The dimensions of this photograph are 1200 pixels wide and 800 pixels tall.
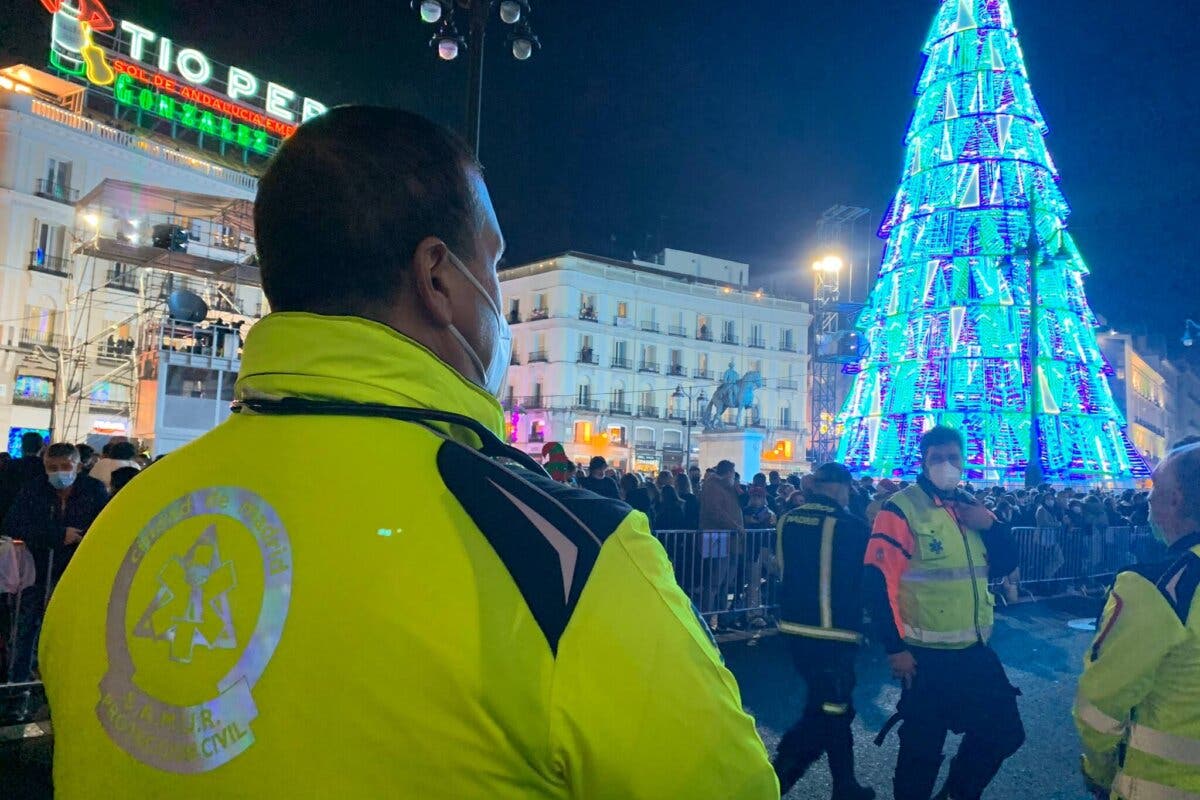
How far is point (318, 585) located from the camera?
0.89 meters

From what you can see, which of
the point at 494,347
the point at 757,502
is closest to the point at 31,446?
the point at 757,502

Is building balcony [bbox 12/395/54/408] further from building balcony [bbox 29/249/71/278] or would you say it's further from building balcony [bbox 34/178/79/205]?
building balcony [bbox 34/178/79/205]

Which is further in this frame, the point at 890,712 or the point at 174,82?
the point at 174,82

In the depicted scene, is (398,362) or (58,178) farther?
(58,178)

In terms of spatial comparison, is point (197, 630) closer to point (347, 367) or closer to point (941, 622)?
point (347, 367)

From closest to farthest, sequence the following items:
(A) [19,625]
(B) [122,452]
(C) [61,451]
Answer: (A) [19,625]
(C) [61,451]
(B) [122,452]

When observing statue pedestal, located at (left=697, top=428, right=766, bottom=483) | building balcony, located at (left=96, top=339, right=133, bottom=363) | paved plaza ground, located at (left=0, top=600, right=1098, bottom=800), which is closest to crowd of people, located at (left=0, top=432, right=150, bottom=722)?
paved plaza ground, located at (left=0, top=600, right=1098, bottom=800)

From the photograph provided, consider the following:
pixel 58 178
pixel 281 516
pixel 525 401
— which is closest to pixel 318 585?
pixel 281 516

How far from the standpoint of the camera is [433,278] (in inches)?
45.3

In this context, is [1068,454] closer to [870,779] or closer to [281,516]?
[870,779]

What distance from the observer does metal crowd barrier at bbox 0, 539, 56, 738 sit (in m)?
5.85

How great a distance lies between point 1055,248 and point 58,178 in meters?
36.7

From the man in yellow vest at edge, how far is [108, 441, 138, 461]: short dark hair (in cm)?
854

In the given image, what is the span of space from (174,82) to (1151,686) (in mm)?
43274
